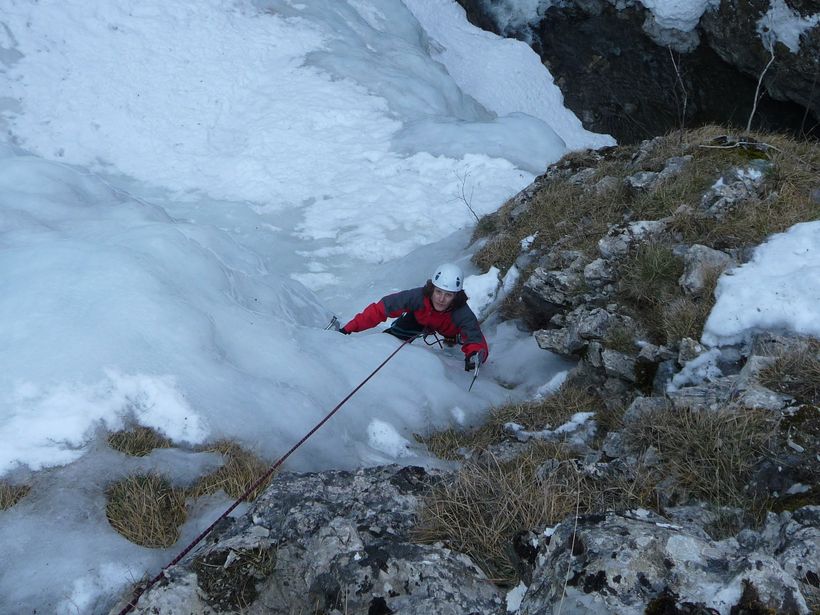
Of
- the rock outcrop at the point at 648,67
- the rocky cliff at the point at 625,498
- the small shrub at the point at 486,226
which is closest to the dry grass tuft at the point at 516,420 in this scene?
the rocky cliff at the point at 625,498

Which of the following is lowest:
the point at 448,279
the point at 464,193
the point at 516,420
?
the point at 464,193

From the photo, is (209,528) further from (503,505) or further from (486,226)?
(486,226)

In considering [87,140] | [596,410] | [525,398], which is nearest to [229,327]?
[525,398]

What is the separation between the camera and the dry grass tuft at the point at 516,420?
423 cm

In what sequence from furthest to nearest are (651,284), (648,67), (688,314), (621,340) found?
(648,67) → (651,284) → (621,340) → (688,314)

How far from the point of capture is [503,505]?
8.35 feet

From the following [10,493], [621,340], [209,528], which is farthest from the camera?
[621,340]

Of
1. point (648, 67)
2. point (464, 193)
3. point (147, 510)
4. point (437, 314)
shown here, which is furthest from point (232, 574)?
point (648, 67)

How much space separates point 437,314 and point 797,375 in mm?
3132

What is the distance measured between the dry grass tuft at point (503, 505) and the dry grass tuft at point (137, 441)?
62.6 inches

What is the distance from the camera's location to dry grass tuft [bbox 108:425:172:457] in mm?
3365

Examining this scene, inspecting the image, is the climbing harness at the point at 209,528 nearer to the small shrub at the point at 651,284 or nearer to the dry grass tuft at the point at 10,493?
the dry grass tuft at the point at 10,493

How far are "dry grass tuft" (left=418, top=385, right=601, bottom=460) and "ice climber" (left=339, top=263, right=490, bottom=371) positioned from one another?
92 centimetres

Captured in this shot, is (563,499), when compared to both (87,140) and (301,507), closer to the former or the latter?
(301,507)
